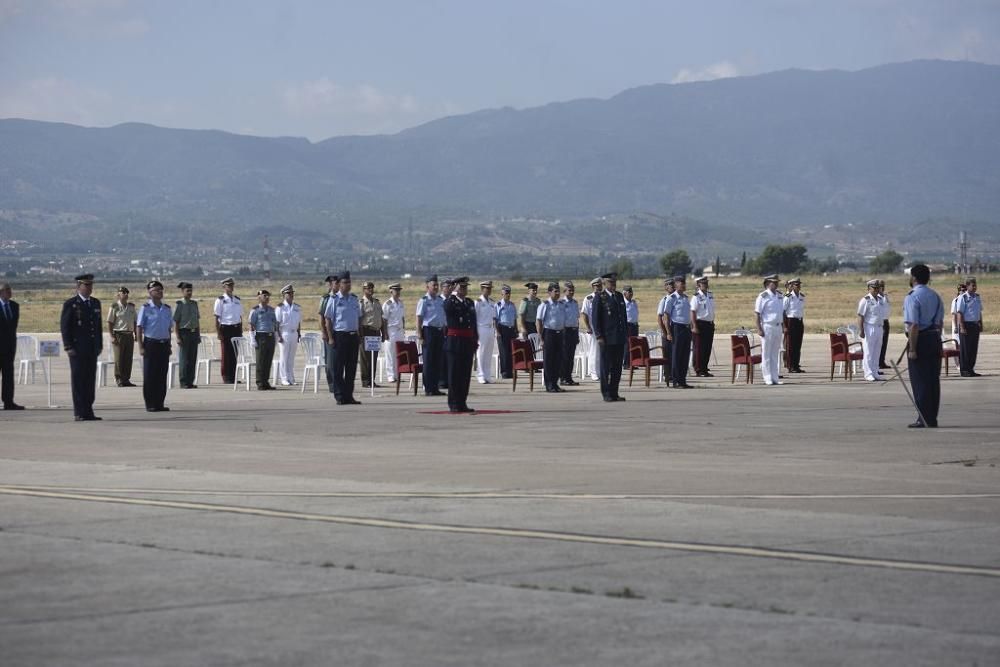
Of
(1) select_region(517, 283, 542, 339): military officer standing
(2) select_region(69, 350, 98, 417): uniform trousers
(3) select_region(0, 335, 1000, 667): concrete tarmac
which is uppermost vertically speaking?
(1) select_region(517, 283, 542, 339): military officer standing

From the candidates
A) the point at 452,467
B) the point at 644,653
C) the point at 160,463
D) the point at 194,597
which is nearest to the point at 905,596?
the point at 644,653

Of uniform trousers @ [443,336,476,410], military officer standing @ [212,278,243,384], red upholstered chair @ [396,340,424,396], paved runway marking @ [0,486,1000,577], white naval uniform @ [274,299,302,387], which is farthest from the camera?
white naval uniform @ [274,299,302,387]

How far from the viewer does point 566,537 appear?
37.9 ft

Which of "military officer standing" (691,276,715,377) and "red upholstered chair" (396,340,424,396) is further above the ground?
"military officer standing" (691,276,715,377)

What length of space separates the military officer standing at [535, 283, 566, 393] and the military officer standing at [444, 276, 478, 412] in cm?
538

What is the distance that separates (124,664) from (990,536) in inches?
239

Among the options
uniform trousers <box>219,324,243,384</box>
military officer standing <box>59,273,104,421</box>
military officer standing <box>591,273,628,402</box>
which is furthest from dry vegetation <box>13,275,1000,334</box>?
military officer standing <box>59,273,104,421</box>

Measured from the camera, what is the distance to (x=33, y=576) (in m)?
10.1

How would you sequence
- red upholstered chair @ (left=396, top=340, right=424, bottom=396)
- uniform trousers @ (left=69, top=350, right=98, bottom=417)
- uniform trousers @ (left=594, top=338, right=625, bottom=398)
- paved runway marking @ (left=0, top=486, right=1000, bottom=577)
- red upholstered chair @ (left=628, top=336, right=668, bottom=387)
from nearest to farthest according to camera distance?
paved runway marking @ (left=0, top=486, right=1000, bottom=577) < uniform trousers @ (left=69, top=350, right=98, bottom=417) < uniform trousers @ (left=594, top=338, right=625, bottom=398) < red upholstered chair @ (left=396, top=340, right=424, bottom=396) < red upholstered chair @ (left=628, top=336, right=668, bottom=387)

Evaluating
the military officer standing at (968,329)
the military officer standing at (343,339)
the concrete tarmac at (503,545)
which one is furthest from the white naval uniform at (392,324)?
the concrete tarmac at (503,545)

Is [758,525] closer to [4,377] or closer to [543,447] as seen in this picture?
[543,447]

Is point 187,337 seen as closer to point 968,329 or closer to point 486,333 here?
point 486,333

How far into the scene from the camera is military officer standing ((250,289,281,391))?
1238 inches

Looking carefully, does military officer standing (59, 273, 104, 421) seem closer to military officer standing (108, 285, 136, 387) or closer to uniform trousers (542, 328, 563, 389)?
uniform trousers (542, 328, 563, 389)
